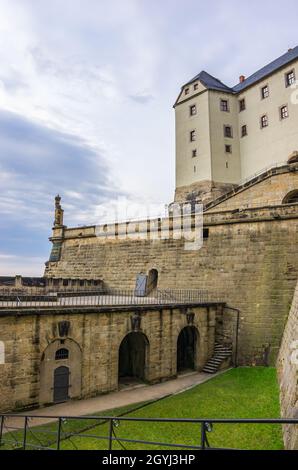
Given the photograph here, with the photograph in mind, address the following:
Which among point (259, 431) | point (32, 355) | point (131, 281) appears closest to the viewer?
point (259, 431)

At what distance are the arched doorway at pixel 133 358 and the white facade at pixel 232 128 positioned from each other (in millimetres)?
20837

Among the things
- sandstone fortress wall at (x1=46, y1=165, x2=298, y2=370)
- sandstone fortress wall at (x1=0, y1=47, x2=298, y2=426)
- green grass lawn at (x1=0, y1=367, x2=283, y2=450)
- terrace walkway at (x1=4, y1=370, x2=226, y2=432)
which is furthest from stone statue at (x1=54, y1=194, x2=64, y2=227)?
green grass lawn at (x1=0, y1=367, x2=283, y2=450)

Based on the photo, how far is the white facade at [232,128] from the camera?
31.4 meters

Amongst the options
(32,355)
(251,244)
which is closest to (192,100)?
(251,244)

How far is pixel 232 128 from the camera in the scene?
36.0 meters

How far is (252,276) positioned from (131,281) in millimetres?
9601

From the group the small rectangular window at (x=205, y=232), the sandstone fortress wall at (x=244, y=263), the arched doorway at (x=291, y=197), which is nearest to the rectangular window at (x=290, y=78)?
the sandstone fortress wall at (x=244, y=263)

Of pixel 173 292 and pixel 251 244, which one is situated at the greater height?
pixel 251 244

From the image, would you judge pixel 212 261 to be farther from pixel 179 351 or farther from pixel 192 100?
pixel 192 100

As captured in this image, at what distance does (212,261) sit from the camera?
22.2m

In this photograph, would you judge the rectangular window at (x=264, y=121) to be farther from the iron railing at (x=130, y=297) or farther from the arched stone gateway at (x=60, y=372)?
the arched stone gateway at (x=60, y=372)

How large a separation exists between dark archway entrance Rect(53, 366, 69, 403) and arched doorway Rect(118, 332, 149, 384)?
3.77m

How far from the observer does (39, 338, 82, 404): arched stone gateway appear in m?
13.5

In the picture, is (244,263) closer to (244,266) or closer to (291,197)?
(244,266)
